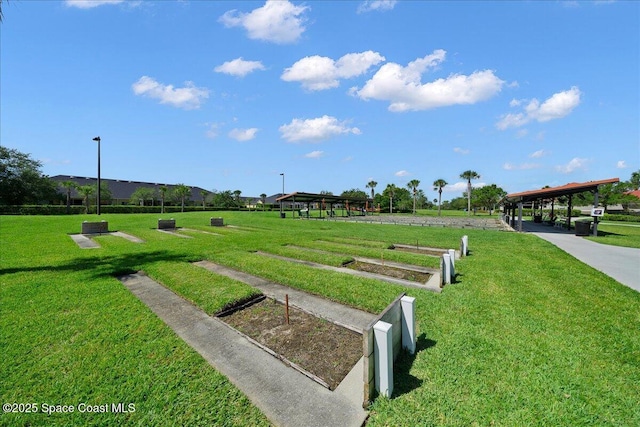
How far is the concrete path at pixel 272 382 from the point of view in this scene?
2.68 metres

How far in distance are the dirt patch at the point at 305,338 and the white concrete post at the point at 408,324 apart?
687mm

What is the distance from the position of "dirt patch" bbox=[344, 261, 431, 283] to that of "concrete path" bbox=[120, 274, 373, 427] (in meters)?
4.43

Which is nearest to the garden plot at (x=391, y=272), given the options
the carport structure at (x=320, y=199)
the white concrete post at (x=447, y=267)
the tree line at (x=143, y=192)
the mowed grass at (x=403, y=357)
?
the white concrete post at (x=447, y=267)

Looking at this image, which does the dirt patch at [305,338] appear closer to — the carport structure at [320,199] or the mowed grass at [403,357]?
the mowed grass at [403,357]

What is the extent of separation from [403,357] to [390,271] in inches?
182

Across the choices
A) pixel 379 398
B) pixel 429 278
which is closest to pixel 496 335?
pixel 379 398

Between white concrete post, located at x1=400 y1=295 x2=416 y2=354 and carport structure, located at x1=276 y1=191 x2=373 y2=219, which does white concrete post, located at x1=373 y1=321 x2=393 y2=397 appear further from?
carport structure, located at x1=276 y1=191 x2=373 y2=219

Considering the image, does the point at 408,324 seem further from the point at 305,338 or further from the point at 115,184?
the point at 115,184

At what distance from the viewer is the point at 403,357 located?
144 inches

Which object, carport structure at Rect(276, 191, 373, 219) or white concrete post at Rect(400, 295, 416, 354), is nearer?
white concrete post at Rect(400, 295, 416, 354)

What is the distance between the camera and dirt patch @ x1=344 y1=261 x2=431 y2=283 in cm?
743

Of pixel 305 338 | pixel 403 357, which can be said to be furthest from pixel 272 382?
pixel 403 357

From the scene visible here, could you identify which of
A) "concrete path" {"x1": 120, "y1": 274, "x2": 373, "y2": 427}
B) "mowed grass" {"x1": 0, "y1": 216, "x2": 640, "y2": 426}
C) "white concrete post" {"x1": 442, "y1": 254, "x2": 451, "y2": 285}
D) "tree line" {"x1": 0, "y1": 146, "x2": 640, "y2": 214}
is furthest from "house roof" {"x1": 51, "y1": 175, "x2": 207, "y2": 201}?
"white concrete post" {"x1": 442, "y1": 254, "x2": 451, "y2": 285}

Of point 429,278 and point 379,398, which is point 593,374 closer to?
point 379,398
